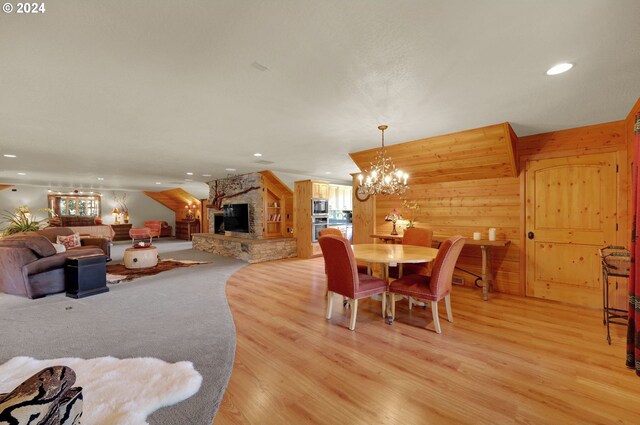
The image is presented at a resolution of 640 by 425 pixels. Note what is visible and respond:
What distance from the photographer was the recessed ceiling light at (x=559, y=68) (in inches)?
80.7

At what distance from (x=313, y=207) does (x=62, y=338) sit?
5.32m

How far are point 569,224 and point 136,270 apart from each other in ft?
25.9

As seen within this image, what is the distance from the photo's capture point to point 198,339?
2629 millimetres

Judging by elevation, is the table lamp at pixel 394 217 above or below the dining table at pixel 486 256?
above

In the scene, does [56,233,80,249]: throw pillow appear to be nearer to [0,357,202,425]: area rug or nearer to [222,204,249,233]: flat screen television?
[222,204,249,233]: flat screen television

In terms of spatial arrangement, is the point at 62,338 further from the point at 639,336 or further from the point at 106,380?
the point at 639,336

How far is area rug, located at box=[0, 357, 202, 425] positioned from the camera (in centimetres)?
163

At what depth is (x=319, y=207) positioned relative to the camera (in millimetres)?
7395

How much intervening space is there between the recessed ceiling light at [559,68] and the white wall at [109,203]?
49.2ft

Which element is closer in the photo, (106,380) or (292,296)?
(106,380)

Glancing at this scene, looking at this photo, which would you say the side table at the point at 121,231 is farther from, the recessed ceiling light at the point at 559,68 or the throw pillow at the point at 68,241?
the recessed ceiling light at the point at 559,68

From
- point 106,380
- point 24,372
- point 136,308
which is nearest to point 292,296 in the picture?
point 136,308
